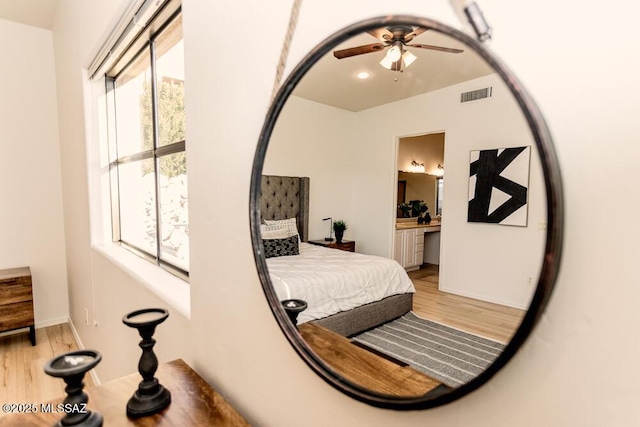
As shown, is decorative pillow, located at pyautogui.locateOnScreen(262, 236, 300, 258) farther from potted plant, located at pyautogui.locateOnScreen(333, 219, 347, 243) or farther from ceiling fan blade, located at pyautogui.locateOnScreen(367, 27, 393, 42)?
ceiling fan blade, located at pyautogui.locateOnScreen(367, 27, 393, 42)

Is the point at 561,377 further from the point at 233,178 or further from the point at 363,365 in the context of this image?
the point at 233,178

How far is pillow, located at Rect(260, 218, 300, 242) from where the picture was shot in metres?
0.81

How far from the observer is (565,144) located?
0.38 meters

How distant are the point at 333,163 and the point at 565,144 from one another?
483 mm

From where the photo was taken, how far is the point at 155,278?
172 centimetres

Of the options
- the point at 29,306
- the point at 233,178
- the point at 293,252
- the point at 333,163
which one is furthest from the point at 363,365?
the point at 29,306

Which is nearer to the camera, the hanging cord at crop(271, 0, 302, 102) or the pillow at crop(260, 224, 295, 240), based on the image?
the hanging cord at crop(271, 0, 302, 102)

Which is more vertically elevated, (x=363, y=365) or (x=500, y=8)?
(x=500, y=8)

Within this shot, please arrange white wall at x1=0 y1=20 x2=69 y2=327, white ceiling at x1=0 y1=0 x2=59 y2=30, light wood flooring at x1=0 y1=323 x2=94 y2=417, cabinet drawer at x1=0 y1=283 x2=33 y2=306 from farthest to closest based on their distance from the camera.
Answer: white wall at x1=0 y1=20 x2=69 y2=327, cabinet drawer at x1=0 y1=283 x2=33 y2=306, white ceiling at x1=0 y1=0 x2=59 y2=30, light wood flooring at x1=0 y1=323 x2=94 y2=417

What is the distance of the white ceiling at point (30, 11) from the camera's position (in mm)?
A: 2948

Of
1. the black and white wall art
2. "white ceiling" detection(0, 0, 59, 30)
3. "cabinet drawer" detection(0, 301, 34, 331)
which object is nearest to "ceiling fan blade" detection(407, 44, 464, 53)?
the black and white wall art

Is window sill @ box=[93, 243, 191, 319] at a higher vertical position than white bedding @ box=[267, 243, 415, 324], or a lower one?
lower

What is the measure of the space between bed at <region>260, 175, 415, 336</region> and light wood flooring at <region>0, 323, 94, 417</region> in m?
2.74

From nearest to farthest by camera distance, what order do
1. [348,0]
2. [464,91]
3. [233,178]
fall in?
[464,91]
[348,0]
[233,178]
